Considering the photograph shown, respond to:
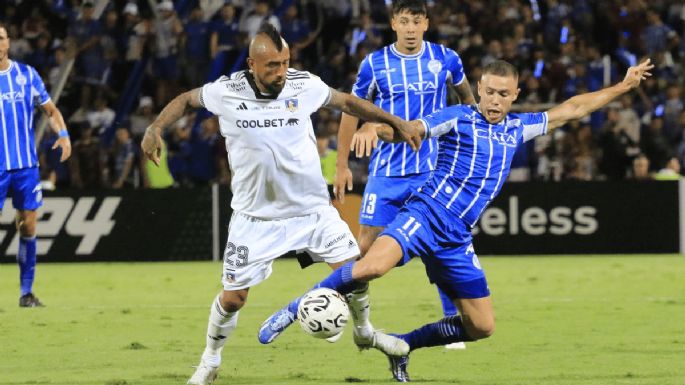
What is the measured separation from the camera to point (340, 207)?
17.0 meters

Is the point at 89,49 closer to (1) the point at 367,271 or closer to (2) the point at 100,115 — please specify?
(2) the point at 100,115

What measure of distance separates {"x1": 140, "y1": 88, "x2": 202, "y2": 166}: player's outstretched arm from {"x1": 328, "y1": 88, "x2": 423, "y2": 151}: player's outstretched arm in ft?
2.48

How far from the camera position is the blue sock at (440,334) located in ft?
24.8

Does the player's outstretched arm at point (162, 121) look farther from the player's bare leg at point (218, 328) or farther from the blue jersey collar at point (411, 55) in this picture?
the blue jersey collar at point (411, 55)

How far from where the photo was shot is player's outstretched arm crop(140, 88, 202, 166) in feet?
22.9

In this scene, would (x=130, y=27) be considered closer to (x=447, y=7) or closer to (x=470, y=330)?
(x=447, y=7)

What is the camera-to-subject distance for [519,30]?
20234 mm

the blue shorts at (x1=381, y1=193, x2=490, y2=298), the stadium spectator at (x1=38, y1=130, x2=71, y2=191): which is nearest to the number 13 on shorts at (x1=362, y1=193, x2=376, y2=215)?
the blue shorts at (x1=381, y1=193, x2=490, y2=298)

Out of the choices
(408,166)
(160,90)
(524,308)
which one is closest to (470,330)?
(408,166)

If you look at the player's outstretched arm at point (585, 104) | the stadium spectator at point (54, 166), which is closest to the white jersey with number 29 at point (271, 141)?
the player's outstretched arm at point (585, 104)

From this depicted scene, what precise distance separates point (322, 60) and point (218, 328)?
43.9 ft

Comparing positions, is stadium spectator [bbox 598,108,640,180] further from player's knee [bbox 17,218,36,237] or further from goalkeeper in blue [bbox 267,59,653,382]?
goalkeeper in blue [bbox 267,59,653,382]

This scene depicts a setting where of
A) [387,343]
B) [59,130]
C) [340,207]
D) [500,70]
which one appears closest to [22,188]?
[59,130]

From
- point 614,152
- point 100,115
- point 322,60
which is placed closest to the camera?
point 614,152
